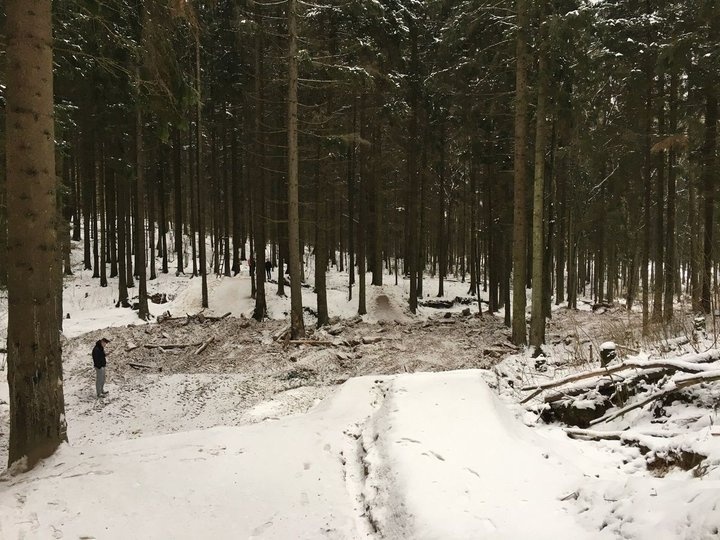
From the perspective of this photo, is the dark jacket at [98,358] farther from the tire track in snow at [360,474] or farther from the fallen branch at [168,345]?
the tire track in snow at [360,474]

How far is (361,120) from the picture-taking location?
19.5 meters

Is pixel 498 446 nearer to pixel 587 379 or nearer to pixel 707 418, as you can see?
pixel 707 418

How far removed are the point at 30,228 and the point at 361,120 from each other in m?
16.3

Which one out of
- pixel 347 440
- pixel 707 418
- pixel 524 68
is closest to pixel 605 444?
pixel 707 418

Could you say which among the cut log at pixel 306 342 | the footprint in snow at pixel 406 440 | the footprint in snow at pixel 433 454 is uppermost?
the footprint in snow at pixel 433 454

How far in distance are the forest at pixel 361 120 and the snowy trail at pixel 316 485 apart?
1.02 m

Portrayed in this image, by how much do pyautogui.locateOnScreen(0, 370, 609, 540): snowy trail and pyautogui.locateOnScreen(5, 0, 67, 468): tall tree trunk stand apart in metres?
0.57

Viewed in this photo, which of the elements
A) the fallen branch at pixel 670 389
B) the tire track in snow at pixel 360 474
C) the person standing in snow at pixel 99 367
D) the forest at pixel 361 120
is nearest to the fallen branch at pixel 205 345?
the forest at pixel 361 120

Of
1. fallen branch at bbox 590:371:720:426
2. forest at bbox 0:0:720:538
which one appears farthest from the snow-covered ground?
forest at bbox 0:0:720:538

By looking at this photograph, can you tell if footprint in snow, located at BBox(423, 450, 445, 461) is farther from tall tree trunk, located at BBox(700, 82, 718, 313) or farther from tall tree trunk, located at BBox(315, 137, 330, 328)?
tall tree trunk, located at BBox(700, 82, 718, 313)

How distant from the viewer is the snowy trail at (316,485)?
390cm

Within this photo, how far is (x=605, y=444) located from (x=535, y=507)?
1.86 m

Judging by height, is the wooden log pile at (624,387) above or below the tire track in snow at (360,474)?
above

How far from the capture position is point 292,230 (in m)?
14.3
